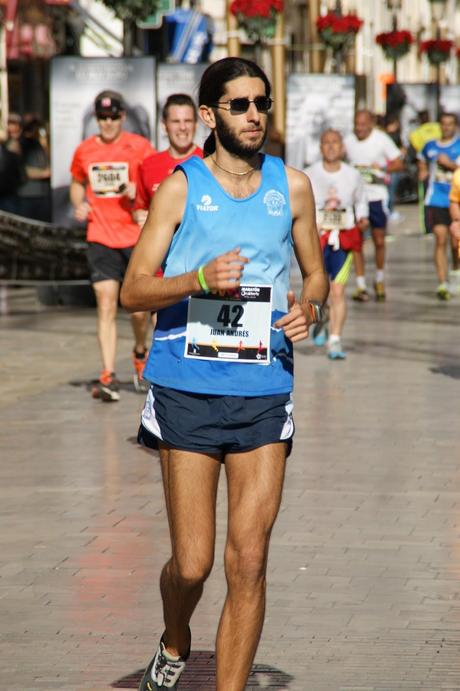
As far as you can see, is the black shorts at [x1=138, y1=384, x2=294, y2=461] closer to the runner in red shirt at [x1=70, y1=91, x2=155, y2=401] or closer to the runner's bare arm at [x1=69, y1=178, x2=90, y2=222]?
the runner in red shirt at [x1=70, y1=91, x2=155, y2=401]

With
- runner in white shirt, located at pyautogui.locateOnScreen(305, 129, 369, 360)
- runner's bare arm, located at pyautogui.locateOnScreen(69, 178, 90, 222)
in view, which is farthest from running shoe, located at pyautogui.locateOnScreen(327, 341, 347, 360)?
runner's bare arm, located at pyautogui.locateOnScreen(69, 178, 90, 222)

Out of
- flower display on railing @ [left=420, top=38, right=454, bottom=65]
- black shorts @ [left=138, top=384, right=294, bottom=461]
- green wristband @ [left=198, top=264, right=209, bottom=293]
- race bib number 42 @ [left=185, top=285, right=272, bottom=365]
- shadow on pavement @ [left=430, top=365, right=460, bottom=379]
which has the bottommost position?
shadow on pavement @ [left=430, top=365, right=460, bottom=379]

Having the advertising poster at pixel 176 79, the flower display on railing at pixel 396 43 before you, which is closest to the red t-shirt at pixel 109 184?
the advertising poster at pixel 176 79

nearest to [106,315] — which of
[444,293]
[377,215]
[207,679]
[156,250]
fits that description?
[207,679]

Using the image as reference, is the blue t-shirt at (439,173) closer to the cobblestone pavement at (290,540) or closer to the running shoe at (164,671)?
the cobblestone pavement at (290,540)

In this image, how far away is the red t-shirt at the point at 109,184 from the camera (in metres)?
11.6

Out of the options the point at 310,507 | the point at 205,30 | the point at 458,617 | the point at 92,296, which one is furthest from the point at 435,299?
the point at 205,30

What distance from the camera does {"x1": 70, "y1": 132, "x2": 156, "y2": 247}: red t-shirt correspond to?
38.2 ft

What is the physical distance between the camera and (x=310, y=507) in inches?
318

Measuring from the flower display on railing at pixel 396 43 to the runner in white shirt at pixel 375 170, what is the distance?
69.2 ft

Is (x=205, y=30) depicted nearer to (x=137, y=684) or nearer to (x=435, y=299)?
(x=435, y=299)

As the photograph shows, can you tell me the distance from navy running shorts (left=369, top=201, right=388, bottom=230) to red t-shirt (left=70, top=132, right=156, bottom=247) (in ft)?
25.6

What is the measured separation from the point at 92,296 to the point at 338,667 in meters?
13.1

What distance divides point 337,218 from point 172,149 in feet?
11.4
